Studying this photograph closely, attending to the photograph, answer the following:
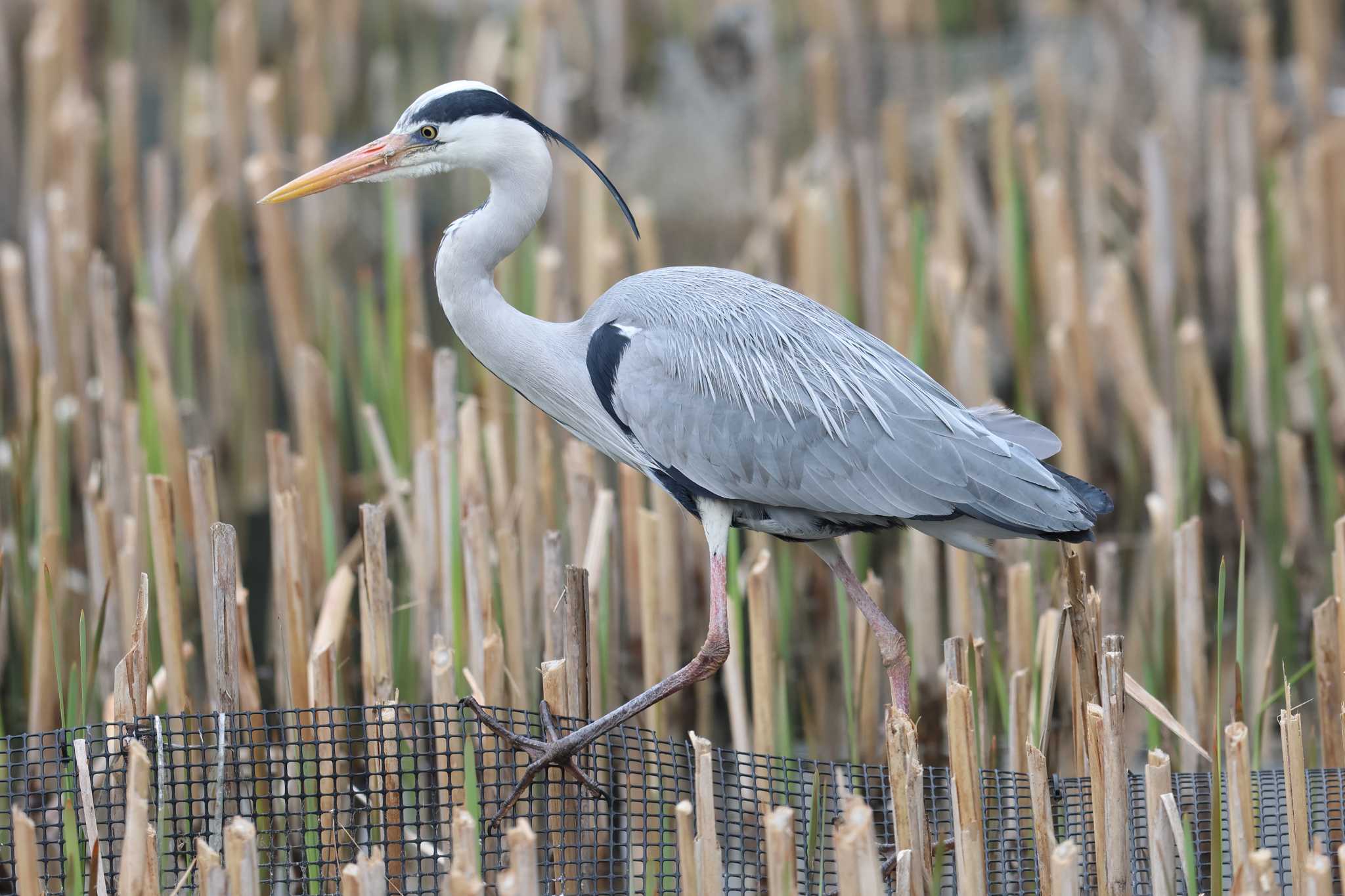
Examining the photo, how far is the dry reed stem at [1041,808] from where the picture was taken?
2.15 metres


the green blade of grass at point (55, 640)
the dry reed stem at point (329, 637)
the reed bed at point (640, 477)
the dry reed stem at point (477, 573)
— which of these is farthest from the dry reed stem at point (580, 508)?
the green blade of grass at point (55, 640)

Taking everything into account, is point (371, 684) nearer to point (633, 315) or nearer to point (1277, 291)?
point (633, 315)

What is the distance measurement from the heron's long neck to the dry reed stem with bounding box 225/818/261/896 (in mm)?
1123

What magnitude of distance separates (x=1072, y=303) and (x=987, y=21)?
11.6 ft

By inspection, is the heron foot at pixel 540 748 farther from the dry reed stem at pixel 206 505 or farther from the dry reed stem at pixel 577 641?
the dry reed stem at pixel 206 505

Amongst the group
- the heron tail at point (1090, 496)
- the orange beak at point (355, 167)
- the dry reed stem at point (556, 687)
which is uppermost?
the orange beak at point (355, 167)

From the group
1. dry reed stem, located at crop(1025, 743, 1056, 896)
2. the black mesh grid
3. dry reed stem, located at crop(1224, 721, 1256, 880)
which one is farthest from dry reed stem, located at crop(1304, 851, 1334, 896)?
the black mesh grid

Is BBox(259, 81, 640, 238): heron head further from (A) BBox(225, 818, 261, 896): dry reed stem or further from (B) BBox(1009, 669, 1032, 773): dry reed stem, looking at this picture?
(A) BBox(225, 818, 261, 896): dry reed stem

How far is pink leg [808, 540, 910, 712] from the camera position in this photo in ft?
9.16

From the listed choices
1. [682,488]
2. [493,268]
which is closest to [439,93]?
[493,268]

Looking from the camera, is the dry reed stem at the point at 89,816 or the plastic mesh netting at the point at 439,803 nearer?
the dry reed stem at the point at 89,816

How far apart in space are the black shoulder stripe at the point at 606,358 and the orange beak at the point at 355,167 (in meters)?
0.49

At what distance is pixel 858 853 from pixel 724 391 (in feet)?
3.56

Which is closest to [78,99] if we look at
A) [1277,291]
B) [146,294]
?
[146,294]
